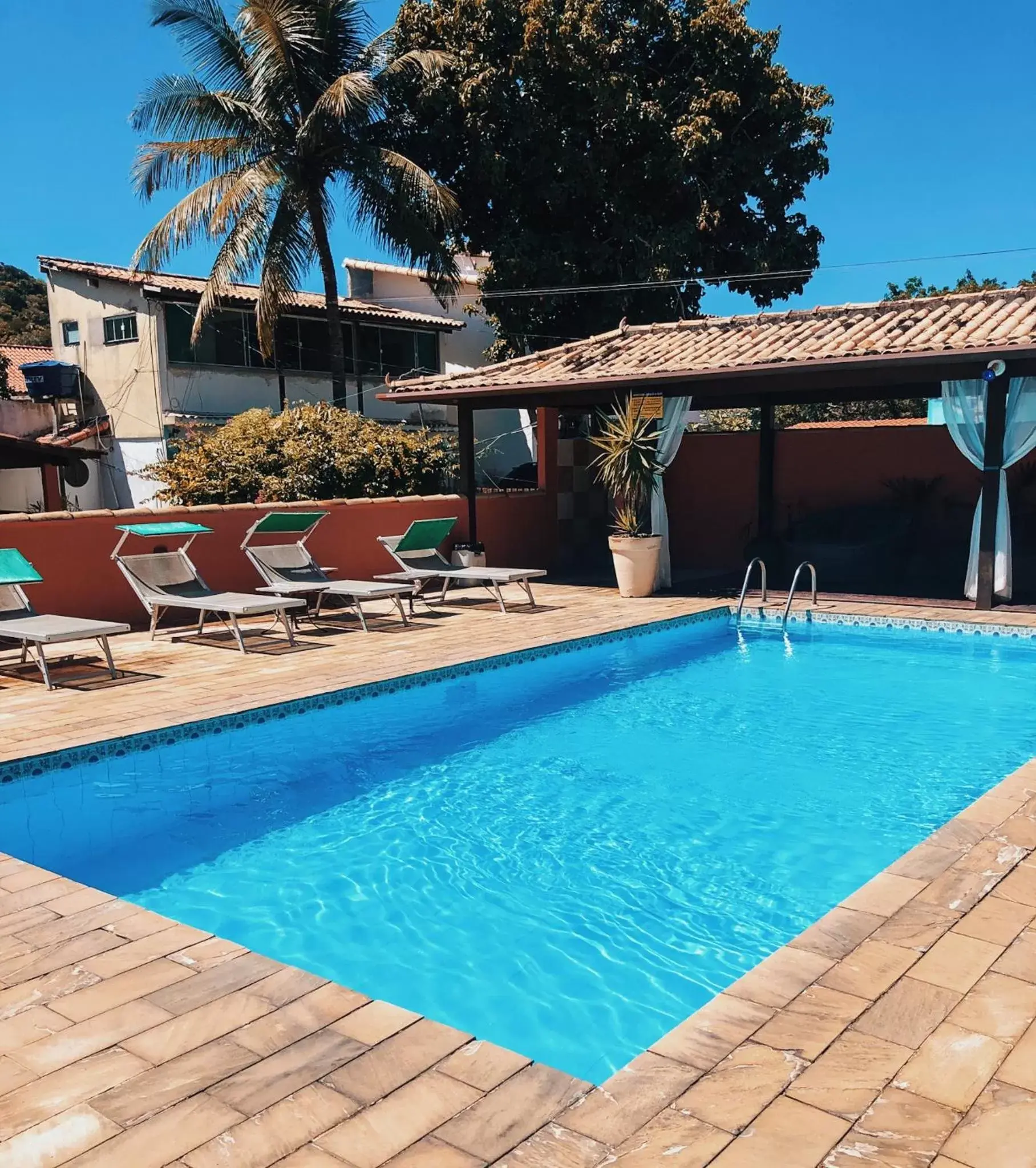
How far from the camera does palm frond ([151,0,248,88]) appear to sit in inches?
717

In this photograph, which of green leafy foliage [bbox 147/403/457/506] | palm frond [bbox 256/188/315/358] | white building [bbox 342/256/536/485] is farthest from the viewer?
white building [bbox 342/256/536/485]

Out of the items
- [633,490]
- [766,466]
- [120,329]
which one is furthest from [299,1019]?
[120,329]

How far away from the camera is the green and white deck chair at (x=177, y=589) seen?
927 centimetres

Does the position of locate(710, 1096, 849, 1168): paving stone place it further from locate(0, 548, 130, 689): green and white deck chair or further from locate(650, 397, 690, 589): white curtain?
locate(650, 397, 690, 589): white curtain

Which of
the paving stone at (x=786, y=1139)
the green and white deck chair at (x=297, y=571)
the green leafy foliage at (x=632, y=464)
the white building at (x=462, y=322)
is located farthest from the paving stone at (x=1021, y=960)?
the white building at (x=462, y=322)

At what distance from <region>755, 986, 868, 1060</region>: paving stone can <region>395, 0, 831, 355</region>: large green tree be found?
761 inches

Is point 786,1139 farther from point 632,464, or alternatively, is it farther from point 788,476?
point 788,476

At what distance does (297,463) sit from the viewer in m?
15.0

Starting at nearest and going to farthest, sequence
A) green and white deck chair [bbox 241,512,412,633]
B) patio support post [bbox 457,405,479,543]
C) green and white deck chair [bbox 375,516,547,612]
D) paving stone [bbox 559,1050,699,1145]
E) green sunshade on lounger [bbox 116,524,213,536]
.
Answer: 1. paving stone [bbox 559,1050,699,1145]
2. green sunshade on lounger [bbox 116,524,213,536]
3. green and white deck chair [bbox 241,512,412,633]
4. green and white deck chair [bbox 375,516,547,612]
5. patio support post [bbox 457,405,479,543]

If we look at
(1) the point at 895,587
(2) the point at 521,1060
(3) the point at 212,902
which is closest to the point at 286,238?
(1) the point at 895,587

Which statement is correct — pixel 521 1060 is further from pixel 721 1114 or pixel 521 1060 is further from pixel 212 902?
pixel 212 902

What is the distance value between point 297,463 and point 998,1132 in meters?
13.7

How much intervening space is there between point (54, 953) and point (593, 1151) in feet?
6.92

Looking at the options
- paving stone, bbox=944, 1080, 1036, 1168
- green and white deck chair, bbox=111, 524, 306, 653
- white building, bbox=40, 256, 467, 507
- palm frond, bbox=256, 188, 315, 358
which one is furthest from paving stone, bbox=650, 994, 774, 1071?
white building, bbox=40, 256, 467, 507
